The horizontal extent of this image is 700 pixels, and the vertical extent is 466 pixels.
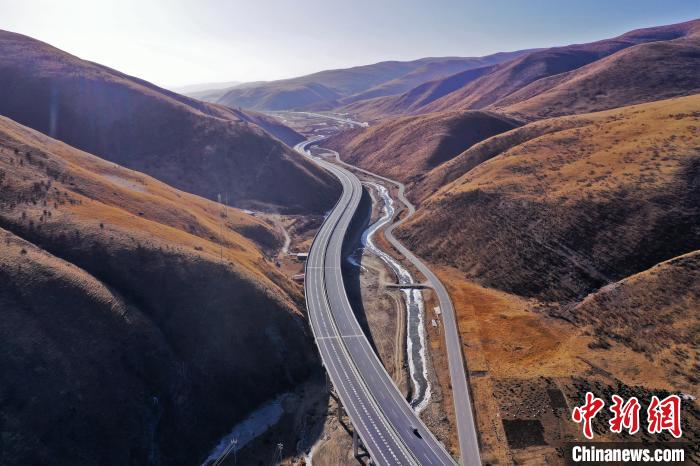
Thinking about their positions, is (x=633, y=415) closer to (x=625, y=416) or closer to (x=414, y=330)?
(x=625, y=416)

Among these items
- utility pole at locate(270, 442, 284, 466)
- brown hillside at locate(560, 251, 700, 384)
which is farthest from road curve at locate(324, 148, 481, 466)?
utility pole at locate(270, 442, 284, 466)

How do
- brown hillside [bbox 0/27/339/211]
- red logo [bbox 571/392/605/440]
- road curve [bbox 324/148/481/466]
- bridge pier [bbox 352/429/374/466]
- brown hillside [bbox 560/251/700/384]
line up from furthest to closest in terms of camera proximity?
brown hillside [bbox 0/27/339/211], brown hillside [bbox 560/251/700/384], red logo [bbox 571/392/605/440], road curve [bbox 324/148/481/466], bridge pier [bbox 352/429/374/466]

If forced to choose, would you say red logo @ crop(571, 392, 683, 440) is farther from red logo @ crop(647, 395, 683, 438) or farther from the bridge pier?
the bridge pier

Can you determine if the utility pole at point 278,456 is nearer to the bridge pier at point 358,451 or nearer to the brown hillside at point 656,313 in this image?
the bridge pier at point 358,451

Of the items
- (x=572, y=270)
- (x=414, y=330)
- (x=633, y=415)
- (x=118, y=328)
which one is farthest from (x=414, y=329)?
(x=118, y=328)

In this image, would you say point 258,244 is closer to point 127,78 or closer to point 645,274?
point 645,274

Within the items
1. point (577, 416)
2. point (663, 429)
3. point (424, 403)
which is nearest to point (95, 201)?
point (424, 403)

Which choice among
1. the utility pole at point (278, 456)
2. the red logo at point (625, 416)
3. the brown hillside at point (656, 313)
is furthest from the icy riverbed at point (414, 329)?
the brown hillside at point (656, 313)
